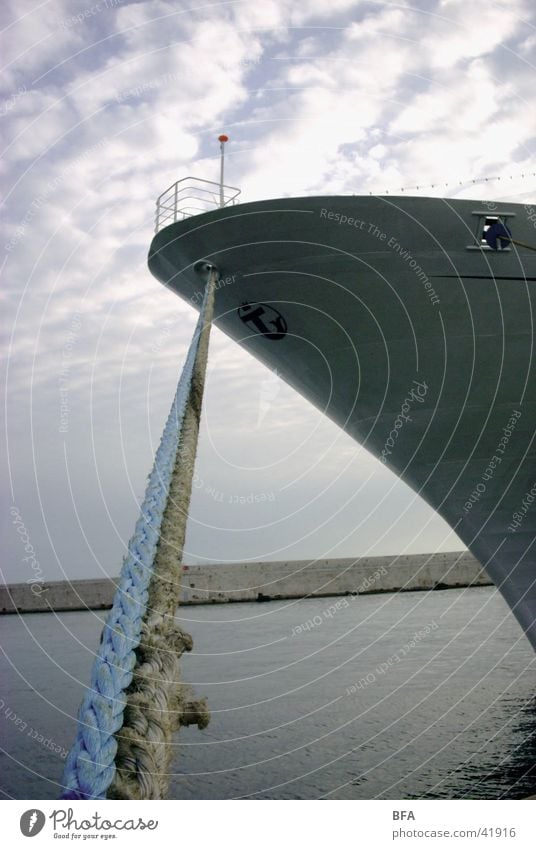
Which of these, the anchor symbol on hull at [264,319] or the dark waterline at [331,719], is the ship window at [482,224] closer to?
the anchor symbol on hull at [264,319]

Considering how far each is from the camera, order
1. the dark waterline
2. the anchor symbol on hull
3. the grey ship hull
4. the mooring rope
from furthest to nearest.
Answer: the dark waterline
the anchor symbol on hull
the grey ship hull
the mooring rope

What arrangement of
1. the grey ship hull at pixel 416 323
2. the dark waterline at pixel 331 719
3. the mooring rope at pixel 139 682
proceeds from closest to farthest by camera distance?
the mooring rope at pixel 139 682, the grey ship hull at pixel 416 323, the dark waterline at pixel 331 719

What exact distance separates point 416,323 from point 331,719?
26.8 feet

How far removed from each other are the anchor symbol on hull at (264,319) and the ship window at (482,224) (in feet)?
7.36

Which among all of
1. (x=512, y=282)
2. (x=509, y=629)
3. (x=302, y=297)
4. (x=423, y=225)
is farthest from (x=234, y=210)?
(x=509, y=629)

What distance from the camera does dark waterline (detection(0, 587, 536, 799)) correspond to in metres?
8.22

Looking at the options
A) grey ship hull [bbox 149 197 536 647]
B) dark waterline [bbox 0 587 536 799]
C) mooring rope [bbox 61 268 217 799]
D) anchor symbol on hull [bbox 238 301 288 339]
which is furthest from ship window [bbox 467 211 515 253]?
dark waterline [bbox 0 587 536 799]

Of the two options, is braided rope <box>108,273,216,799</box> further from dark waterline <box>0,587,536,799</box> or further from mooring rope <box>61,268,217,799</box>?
dark waterline <box>0,587,536,799</box>

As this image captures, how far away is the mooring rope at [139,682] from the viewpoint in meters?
1.77

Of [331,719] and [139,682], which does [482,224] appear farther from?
[331,719]

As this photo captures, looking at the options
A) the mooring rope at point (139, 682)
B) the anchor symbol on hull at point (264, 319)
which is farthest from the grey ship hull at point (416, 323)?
the mooring rope at point (139, 682)

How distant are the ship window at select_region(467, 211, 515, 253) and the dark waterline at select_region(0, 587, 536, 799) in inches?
220

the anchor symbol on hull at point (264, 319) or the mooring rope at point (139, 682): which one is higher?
the anchor symbol on hull at point (264, 319)

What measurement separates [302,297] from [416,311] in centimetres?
124
